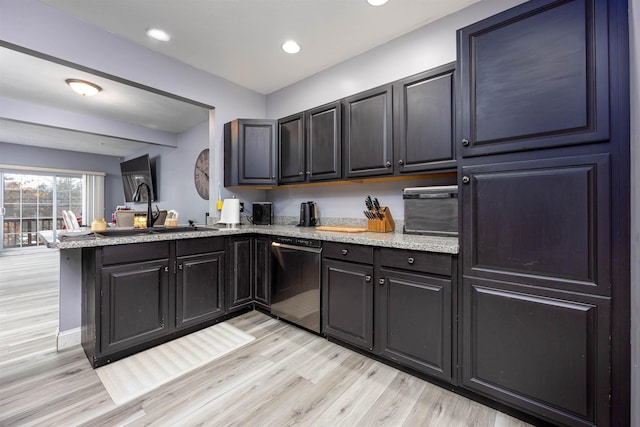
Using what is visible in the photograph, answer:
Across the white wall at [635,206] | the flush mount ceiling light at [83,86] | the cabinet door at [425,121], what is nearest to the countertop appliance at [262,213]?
the cabinet door at [425,121]

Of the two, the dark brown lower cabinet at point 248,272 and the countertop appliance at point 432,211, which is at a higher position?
the countertop appliance at point 432,211

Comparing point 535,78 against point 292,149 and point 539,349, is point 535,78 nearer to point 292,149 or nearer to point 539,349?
point 539,349

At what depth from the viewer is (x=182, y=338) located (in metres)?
2.36

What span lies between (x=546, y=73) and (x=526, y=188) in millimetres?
568

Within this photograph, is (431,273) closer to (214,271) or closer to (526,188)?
(526,188)

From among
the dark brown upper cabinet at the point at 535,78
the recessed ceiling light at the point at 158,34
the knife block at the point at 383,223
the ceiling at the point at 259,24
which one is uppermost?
the ceiling at the point at 259,24

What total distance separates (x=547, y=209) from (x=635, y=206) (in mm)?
289

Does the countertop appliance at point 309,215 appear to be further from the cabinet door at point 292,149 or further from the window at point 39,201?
the window at point 39,201

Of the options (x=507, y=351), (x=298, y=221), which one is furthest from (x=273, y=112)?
(x=507, y=351)

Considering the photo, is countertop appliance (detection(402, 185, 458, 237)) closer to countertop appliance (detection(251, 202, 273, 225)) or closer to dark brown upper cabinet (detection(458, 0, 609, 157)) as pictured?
dark brown upper cabinet (detection(458, 0, 609, 157))

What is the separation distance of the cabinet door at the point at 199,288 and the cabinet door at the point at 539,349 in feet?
6.88

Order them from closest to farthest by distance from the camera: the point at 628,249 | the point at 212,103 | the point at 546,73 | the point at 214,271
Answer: the point at 628,249 < the point at 546,73 < the point at 214,271 < the point at 212,103

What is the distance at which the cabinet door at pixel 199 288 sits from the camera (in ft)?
7.64

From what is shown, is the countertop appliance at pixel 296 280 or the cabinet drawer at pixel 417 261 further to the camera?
the countertop appliance at pixel 296 280
